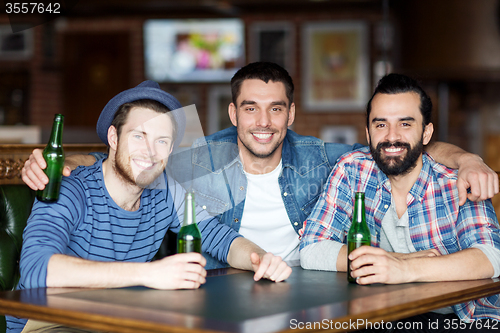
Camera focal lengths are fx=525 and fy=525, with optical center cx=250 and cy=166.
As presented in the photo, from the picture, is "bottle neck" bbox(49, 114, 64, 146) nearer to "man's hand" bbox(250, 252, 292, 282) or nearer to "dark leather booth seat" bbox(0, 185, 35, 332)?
"dark leather booth seat" bbox(0, 185, 35, 332)

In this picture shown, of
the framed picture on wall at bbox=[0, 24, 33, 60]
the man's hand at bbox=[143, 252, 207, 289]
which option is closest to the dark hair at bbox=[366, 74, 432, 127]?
the man's hand at bbox=[143, 252, 207, 289]

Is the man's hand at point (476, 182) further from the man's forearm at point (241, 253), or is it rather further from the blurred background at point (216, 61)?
the blurred background at point (216, 61)

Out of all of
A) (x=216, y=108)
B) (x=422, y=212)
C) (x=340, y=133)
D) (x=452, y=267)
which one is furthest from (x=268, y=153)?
(x=216, y=108)

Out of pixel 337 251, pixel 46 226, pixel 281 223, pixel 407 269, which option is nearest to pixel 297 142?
pixel 281 223

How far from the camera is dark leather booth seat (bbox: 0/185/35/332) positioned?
5.77ft

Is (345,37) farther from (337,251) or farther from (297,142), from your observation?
(337,251)

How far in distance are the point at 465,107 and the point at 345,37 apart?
4.26 feet

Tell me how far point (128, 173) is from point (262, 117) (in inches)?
23.1

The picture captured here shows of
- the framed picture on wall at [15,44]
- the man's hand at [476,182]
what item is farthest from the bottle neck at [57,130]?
the framed picture on wall at [15,44]

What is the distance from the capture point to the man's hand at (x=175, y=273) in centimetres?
118

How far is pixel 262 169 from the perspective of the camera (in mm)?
1971

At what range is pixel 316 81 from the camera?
482 cm

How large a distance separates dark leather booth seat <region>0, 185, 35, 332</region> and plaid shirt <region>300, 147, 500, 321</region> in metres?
0.97

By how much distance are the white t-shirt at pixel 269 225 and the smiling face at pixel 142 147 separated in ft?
1.55
